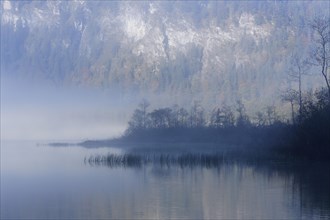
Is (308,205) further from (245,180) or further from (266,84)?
(266,84)

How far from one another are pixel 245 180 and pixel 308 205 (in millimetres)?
9449

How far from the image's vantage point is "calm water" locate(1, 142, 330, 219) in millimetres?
24311

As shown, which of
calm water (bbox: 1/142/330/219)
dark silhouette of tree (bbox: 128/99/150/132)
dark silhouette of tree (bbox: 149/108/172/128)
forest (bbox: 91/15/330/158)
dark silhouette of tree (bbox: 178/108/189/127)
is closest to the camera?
calm water (bbox: 1/142/330/219)

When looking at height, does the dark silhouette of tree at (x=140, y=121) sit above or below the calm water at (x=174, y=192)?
above

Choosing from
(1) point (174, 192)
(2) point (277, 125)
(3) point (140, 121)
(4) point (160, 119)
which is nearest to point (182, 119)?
(4) point (160, 119)

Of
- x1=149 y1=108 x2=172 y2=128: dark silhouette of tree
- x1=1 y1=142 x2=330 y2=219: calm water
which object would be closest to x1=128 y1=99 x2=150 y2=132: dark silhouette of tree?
x1=149 y1=108 x2=172 y2=128: dark silhouette of tree

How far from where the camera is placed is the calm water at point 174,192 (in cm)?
2431

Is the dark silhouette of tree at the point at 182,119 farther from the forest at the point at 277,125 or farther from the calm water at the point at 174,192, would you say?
the calm water at the point at 174,192

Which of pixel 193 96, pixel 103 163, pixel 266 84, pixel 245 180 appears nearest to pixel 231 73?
pixel 193 96

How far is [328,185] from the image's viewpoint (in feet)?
A: 97.9

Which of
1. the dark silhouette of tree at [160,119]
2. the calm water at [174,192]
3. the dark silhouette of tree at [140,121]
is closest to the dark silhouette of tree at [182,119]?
the dark silhouette of tree at [160,119]

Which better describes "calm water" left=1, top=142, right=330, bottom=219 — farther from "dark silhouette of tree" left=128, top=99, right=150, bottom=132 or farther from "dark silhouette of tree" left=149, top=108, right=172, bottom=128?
"dark silhouette of tree" left=128, top=99, right=150, bottom=132

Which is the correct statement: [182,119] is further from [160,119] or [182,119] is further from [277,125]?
[277,125]

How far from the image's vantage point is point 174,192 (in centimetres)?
2992
